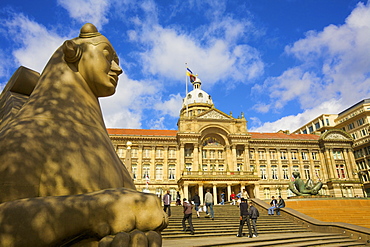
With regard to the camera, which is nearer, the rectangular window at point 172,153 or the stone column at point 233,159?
the stone column at point 233,159

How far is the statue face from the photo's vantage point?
3.16 meters

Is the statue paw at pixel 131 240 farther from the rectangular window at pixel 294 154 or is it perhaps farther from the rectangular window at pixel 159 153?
the rectangular window at pixel 294 154

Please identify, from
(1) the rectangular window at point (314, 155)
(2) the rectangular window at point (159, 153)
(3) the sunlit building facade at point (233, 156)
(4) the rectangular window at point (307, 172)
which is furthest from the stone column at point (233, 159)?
(1) the rectangular window at point (314, 155)

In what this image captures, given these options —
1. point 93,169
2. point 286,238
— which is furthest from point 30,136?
point 286,238

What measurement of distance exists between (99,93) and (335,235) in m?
12.9

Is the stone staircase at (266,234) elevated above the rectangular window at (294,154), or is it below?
below

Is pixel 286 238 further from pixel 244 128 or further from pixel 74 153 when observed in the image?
pixel 244 128

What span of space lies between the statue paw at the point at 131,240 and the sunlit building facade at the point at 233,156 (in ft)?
110

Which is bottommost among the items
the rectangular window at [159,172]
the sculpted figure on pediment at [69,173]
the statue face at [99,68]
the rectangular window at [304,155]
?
the sculpted figure on pediment at [69,173]

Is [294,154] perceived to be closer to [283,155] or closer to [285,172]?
[283,155]

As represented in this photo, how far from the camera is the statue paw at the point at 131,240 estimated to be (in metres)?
1.91

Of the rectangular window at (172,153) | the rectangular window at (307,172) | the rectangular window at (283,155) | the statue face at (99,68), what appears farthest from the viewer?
the rectangular window at (283,155)

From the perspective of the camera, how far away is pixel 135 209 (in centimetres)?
210

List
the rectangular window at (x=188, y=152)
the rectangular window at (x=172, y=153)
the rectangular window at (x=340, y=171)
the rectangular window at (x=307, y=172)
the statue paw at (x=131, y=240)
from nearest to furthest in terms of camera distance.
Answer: the statue paw at (x=131, y=240), the rectangular window at (x=188, y=152), the rectangular window at (x=172, y=153), the rectangular window at (x=340, y=171), the rectangular window at (x=307, y=172)
